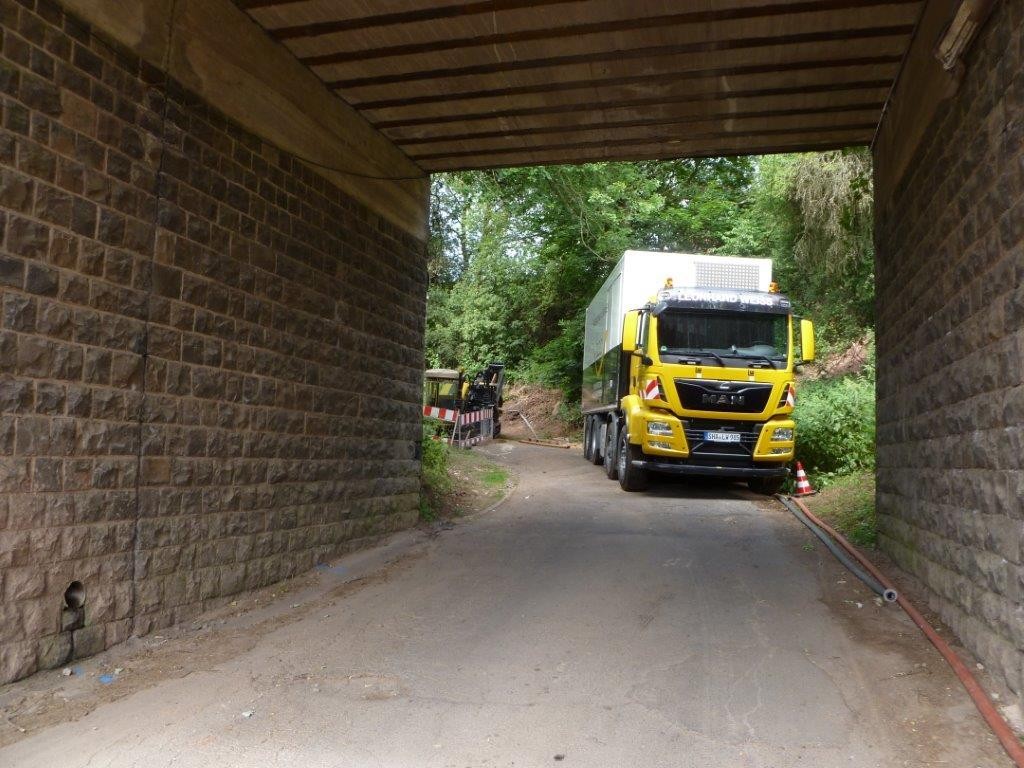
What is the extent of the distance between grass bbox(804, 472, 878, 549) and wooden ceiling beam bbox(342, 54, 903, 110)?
4697 mm

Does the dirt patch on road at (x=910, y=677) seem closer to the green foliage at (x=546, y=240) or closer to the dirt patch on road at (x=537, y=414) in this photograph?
the green foliage at (x=546, y=240)

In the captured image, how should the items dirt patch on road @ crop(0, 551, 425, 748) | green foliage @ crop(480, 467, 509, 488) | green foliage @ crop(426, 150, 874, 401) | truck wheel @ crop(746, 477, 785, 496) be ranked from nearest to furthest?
dirt patch on road @ crop(0, 551, 425, 748), truck wheel @ crop(746, 477, 785, 496), green foliage @ crop(480, 467, 509, 488), green foliage @ crop(426, 150, 874, 401)

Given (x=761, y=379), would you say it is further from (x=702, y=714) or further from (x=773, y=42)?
(x=702, y=714)

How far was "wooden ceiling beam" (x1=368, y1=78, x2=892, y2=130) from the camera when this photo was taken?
795 centimetres

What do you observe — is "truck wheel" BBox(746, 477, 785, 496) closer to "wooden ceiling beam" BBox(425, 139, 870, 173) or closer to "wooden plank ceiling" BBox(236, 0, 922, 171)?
"wooden ceiling beam" BBox(425, 139, 870, 173)

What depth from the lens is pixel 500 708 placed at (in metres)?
4.61

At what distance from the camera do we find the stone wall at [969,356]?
438 cm

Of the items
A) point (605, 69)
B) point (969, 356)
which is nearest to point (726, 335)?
point (605, 69)

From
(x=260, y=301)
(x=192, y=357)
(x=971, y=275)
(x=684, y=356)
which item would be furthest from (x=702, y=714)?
(x=684, y=356)

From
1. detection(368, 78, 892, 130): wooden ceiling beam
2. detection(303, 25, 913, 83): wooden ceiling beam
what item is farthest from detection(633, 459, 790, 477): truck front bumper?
detection(303, 25, 913, 83): wooden ceiling beam

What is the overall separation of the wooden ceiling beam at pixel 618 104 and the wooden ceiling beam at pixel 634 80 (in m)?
0.35

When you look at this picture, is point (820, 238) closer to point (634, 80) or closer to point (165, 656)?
point (634, 80)

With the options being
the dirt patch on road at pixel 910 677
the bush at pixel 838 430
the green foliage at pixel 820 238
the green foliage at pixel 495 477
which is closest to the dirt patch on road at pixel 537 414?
the green foliage at pixel 820 238

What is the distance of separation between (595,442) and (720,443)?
5.91 metres
